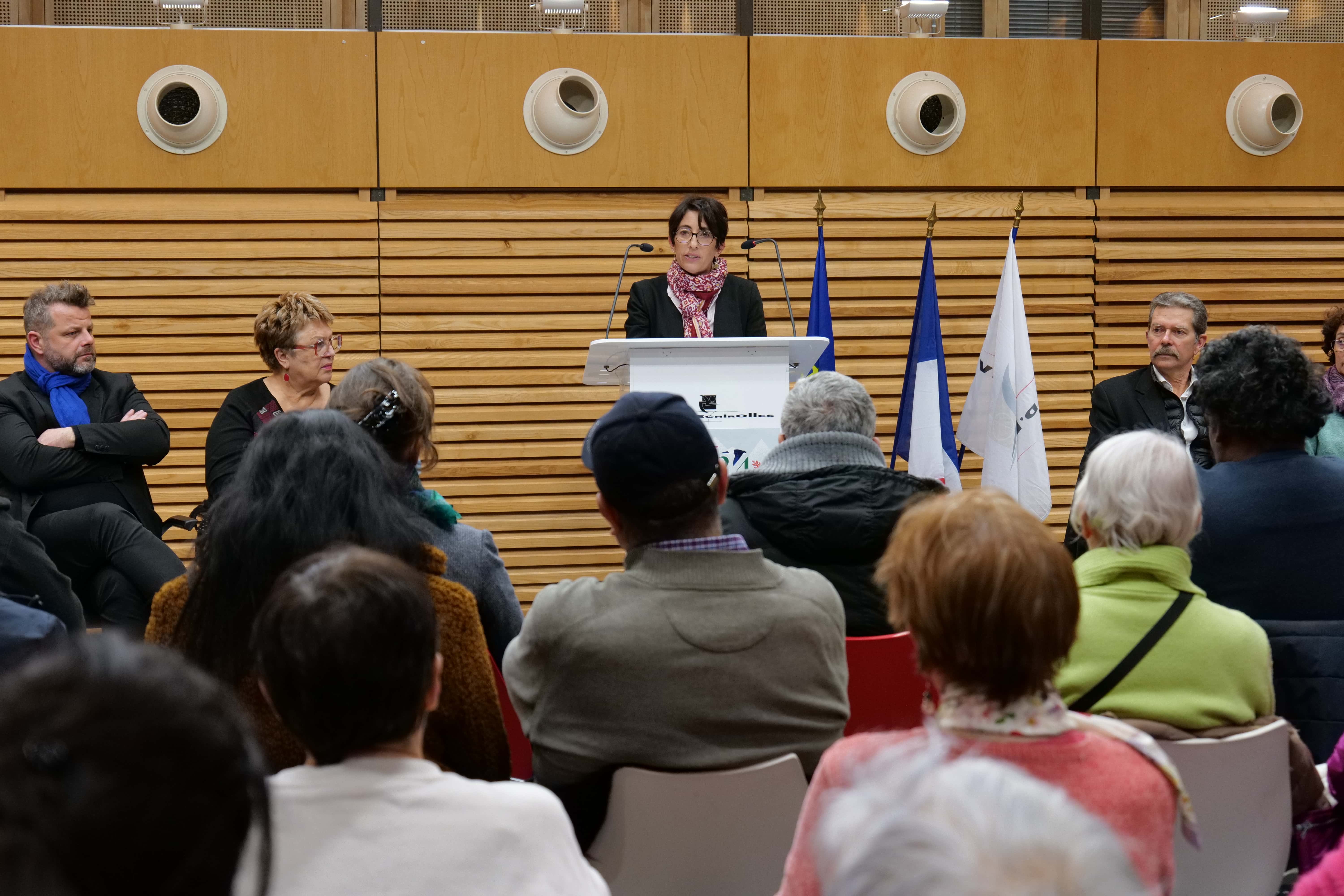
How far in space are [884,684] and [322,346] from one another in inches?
93.2

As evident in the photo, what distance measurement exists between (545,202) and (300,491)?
4169 mm

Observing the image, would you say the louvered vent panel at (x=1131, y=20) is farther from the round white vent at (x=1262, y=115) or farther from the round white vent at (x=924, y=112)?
the round white vent at (x=924, y=112)

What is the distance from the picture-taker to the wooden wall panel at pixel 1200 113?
5.96 metres

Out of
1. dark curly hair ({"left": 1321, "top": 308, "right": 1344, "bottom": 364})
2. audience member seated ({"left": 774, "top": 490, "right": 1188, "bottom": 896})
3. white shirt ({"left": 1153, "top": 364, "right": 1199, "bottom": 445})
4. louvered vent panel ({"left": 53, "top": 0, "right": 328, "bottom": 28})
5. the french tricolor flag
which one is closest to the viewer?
audience member seated ({"left": 774, "top": 490, "right": 1188, "bottom": 896})

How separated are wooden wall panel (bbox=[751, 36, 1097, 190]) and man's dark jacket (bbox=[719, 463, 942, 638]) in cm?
361

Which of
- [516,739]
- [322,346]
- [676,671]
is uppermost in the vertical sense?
[322,346]

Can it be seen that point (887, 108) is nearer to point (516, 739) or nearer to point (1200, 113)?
point (1200, 113)

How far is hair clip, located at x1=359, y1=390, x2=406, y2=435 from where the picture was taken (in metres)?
2.46

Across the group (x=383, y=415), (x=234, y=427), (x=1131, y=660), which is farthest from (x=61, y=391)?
(x=1131, y=660)

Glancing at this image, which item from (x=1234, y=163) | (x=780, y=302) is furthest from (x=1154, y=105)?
(x=780, y=302)

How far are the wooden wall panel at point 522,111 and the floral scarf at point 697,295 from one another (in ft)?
3.82

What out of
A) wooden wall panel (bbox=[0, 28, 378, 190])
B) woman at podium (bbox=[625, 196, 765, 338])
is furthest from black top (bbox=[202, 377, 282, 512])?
wooden wall panel (bbox=[0, 28, 378, 190])

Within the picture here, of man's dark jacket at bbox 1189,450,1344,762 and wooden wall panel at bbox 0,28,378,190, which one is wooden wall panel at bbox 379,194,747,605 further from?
man's dark jacket at bbox 1189,450,1344,762

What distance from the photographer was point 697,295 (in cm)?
480
